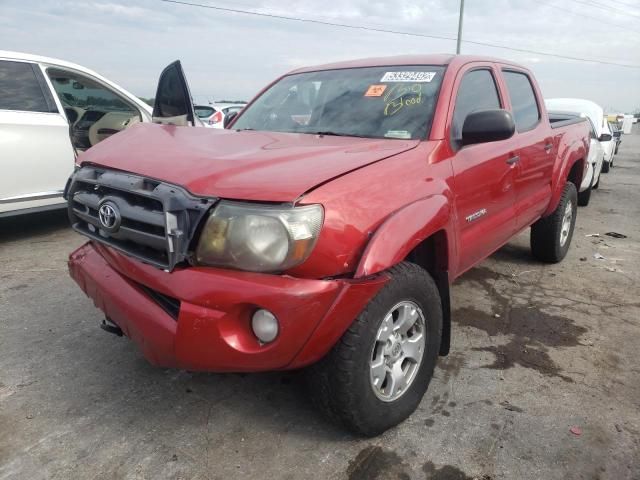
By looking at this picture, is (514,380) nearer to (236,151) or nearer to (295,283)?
(295,283)

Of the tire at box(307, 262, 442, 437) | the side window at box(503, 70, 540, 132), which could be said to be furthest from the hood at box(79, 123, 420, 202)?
the side window at box(503, 70, 540, 132)

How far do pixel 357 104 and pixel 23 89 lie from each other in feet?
11.9

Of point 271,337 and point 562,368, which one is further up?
point 271,337

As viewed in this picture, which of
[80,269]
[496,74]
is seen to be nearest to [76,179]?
[80,269]

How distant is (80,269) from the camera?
243cm

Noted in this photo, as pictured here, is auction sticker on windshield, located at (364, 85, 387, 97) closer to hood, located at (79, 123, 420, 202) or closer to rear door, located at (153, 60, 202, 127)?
hood, located at (79, 123, 420, 202)

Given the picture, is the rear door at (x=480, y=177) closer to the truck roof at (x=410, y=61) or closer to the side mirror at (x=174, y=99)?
the truck roof at (x=410, y=61)

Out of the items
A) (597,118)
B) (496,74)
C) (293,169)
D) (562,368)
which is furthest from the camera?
(597,118)

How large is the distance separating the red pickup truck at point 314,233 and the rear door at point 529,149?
0.53 metres

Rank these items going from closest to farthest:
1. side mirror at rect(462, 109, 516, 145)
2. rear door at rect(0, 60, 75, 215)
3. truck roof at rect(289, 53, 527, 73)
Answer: side mirror at rect(462, 109, 516, 145) < truck roof at rect(289, 53, 527, 73) < rear door at rect(0, 60, 75, 215)

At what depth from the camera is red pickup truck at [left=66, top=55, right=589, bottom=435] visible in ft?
6.13

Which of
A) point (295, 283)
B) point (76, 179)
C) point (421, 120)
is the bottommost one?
point (295, 283)

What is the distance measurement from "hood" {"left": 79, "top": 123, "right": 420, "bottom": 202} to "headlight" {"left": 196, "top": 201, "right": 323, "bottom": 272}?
59 mm

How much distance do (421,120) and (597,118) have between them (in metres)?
9.30
